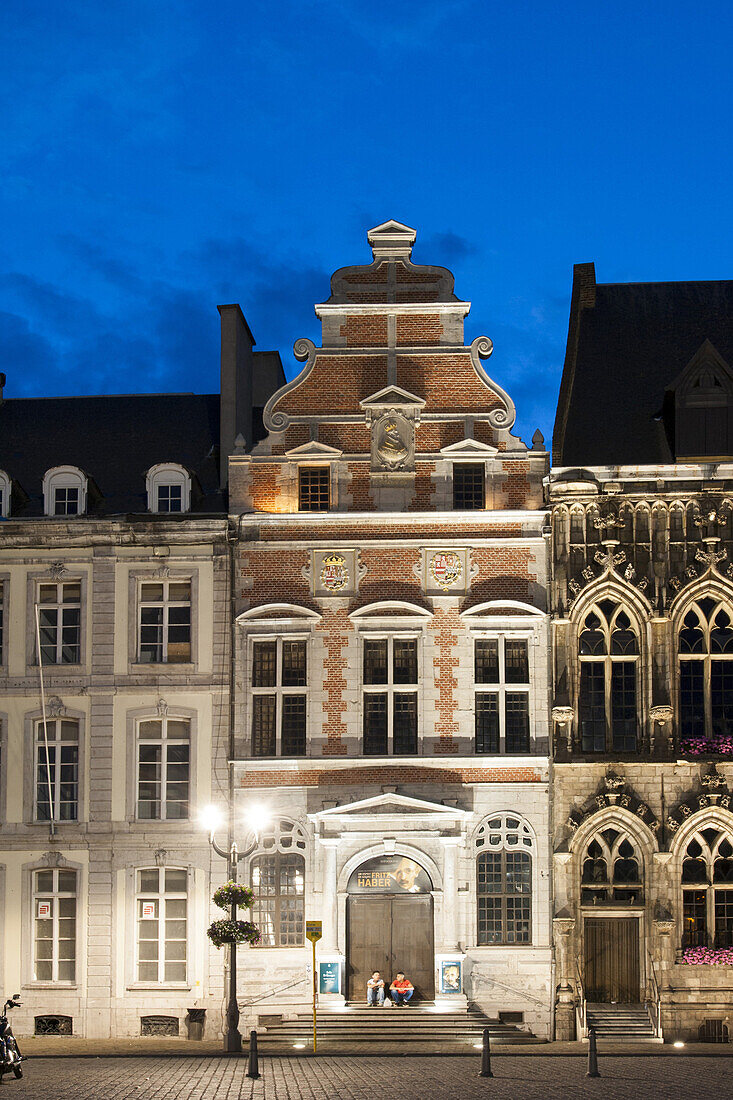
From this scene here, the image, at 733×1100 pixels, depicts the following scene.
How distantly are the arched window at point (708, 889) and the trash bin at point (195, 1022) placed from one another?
10.0m

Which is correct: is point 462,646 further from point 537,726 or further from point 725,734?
point 725,734

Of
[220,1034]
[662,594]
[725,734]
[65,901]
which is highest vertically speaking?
[662,594]

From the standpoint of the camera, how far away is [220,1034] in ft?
99.7

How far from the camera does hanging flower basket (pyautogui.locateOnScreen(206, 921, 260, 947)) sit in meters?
28.5

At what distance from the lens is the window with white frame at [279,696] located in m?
31.6

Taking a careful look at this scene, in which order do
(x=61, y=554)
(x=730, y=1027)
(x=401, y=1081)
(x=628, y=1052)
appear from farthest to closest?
(x=61, y=554) < (x=730, y=1027) < (x=628, y=1052) < (x=401, y=1081)

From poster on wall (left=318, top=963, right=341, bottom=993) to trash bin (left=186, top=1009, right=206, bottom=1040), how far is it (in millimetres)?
2522

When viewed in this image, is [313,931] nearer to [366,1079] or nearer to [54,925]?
[366,1079]

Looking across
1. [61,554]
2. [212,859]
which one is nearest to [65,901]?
[212,859]

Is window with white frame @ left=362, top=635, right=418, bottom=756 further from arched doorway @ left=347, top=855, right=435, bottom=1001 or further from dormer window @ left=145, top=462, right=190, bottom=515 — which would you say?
dormer window @ left=145, top=462, right=190, bottom=515

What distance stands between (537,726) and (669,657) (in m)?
3.12

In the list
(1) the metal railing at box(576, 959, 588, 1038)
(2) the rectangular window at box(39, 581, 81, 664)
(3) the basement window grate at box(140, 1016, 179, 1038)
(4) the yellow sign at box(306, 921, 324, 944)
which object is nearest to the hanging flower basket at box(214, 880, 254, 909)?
(4) the yellow sign at box(306, 921, 324, 944)

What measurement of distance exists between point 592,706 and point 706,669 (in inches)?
99.3

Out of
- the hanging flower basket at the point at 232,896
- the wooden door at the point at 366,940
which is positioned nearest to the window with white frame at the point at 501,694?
the wooden door at the point at 366,940
